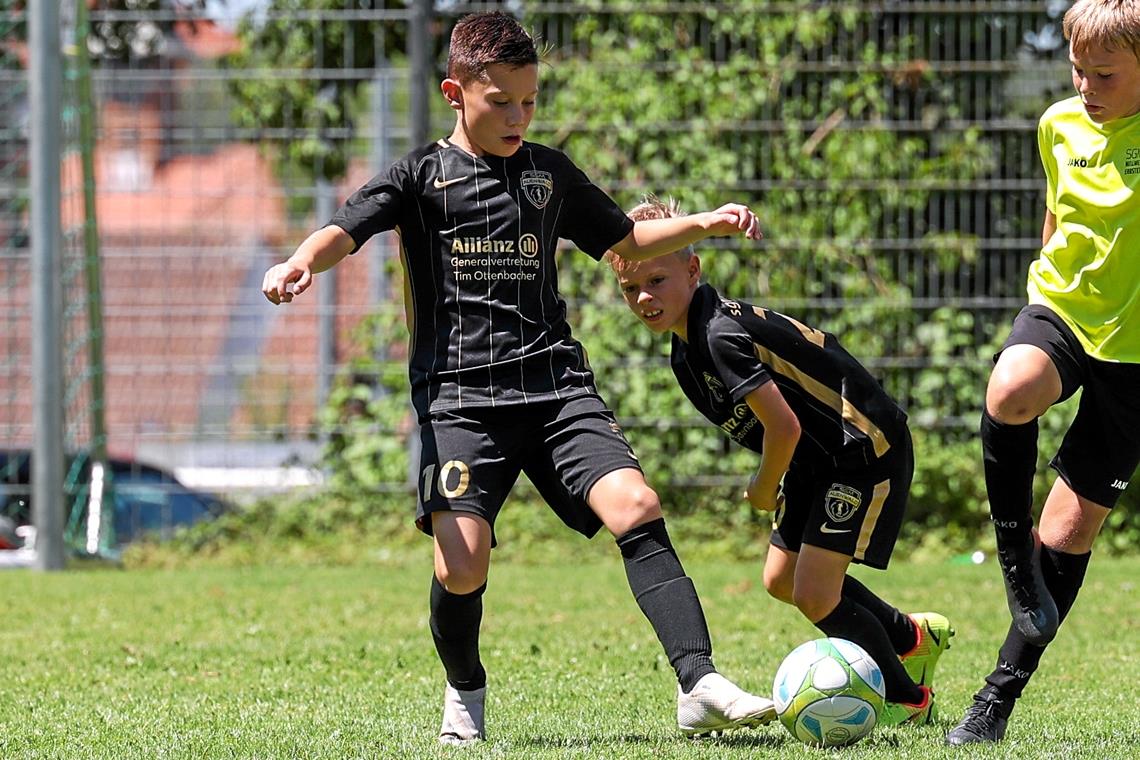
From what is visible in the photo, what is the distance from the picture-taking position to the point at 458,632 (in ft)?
13.7

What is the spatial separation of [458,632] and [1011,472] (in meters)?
1.42

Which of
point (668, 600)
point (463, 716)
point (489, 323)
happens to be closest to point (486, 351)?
point (489, 323)

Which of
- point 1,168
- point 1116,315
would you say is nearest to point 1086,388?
point 1116,315

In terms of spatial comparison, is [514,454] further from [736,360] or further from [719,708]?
[719,708]

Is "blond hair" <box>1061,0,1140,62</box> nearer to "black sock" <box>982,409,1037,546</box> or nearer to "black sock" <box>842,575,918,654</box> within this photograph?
"black sock" <box>982,409,1037,546</box>

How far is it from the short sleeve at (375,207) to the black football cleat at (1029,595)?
171 cm

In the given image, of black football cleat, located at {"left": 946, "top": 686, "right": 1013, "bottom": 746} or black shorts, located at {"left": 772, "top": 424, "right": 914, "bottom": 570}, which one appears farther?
black shorts, located at {"left": 772, "top": 424, "right": 914, "bottom": 570}

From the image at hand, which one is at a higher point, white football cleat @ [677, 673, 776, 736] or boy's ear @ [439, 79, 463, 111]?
boy's ear @ [439, 79, 463, 111]

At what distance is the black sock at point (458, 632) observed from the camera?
163 inches

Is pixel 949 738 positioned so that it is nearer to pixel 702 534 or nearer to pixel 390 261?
pixel 702 534

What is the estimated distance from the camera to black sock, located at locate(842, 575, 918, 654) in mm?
4715

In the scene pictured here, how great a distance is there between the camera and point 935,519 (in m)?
9.59

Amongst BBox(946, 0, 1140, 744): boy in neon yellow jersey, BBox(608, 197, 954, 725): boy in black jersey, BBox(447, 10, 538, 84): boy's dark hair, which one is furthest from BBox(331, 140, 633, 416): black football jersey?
BBox(946, 0, 1140, 744): boy in neon yellow jersey

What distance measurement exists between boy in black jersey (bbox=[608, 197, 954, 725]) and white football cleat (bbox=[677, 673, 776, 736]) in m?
0.73
